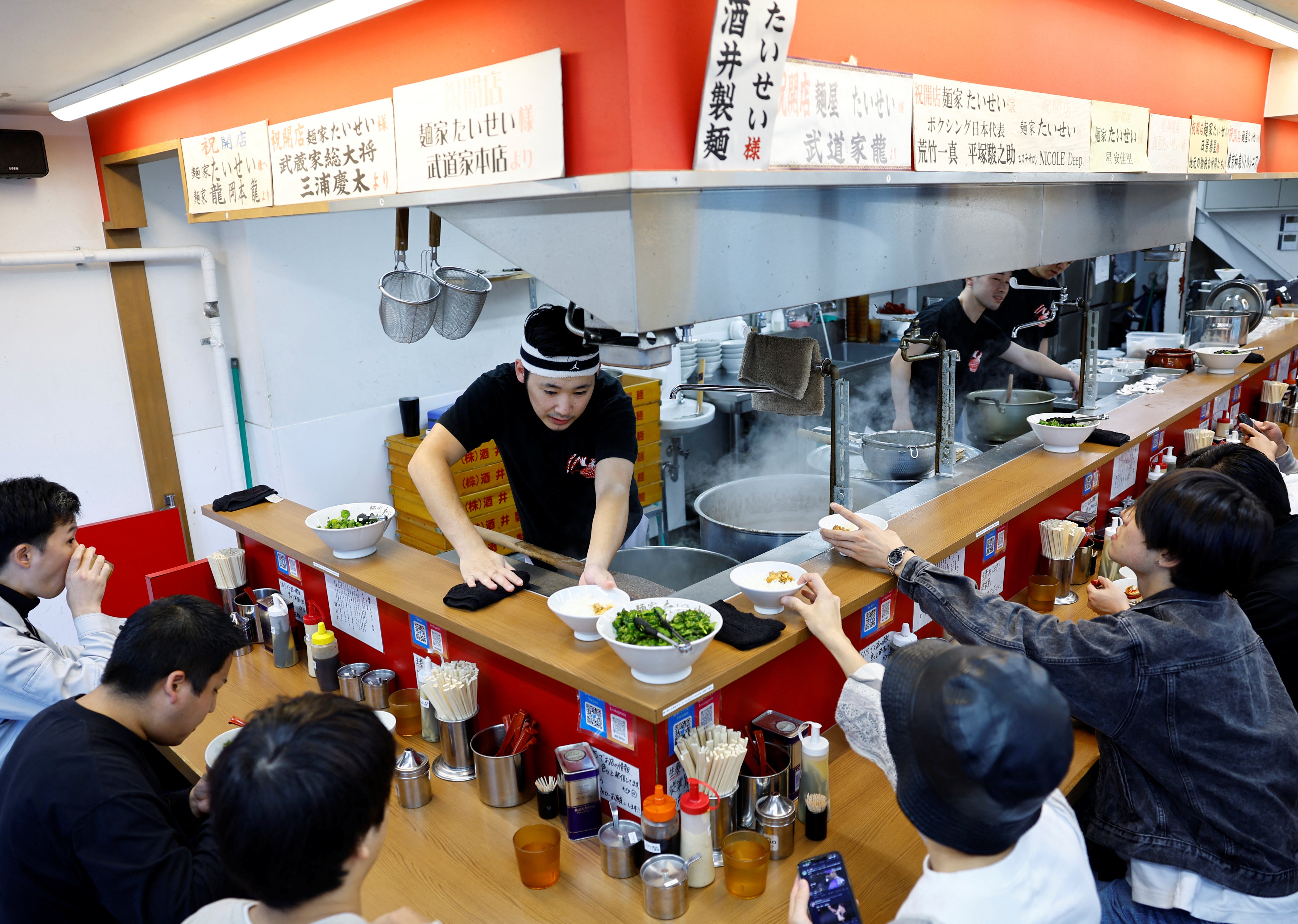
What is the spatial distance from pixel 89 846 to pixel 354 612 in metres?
1.21

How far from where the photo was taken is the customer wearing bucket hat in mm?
1135

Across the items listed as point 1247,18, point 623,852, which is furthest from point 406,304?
point 1247,18

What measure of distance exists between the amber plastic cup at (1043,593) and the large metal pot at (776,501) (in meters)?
0.62

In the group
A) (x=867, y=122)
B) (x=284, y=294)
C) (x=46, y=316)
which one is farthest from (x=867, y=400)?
(x=46, y=316)

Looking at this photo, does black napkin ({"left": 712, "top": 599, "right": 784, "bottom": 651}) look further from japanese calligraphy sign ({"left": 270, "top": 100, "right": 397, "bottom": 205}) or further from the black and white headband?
japanese calligraphy sign ({"left": 270, "top": 100, "right": 397, "bottom": 205})

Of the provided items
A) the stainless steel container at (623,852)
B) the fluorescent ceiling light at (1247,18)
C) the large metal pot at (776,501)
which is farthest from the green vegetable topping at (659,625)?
the fluorescent ceiling light at (1247,18)

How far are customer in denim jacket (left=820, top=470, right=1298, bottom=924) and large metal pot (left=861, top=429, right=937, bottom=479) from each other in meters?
1.31

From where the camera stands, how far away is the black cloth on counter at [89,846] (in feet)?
5.17

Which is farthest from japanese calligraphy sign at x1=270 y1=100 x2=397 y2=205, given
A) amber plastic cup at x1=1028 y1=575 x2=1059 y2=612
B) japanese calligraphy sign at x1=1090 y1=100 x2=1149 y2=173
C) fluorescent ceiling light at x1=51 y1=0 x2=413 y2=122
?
japanese calligraphy sign at x1=1090 y1=100 x2=1149 y2=173

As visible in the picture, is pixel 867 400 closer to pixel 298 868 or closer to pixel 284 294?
pixel 284 294

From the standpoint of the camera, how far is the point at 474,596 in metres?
2.32

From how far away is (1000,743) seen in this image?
1124 mm

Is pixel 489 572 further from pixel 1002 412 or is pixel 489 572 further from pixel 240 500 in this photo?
pixel 1002 412

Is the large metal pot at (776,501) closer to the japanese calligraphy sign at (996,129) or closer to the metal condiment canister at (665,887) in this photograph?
the japanese calligraphy sign at (996,129)
